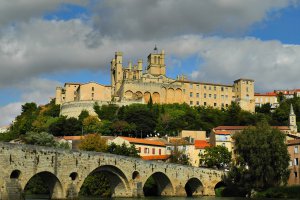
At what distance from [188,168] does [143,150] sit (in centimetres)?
2443

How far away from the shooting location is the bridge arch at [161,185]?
219 ft

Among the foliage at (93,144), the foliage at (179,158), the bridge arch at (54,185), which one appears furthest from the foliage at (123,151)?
the bridge arch at (54,185)

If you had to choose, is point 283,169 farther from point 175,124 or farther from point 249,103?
point 249,103

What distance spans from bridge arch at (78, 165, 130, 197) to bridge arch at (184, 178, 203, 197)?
13335 millimetres

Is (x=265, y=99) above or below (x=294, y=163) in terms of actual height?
above

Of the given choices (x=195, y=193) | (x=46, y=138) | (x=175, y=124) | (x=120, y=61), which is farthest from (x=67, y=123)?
(x=195, y=193)

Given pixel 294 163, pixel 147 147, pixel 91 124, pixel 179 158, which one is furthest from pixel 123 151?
pixel 91 124

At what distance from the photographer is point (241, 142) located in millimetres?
61000

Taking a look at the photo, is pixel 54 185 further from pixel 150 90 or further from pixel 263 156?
pixel 150 90

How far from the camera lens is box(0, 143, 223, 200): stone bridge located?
151 ft

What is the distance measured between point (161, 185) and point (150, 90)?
69.1 meters

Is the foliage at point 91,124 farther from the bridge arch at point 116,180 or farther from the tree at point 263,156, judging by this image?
the tree at point 263,156

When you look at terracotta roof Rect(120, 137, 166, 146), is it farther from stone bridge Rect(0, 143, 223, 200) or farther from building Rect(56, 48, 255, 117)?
building Rect(56, 48, 255, 117)

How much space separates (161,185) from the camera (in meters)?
68.9
